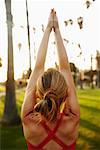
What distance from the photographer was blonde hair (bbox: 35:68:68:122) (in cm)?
316

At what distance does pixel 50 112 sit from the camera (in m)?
3.25

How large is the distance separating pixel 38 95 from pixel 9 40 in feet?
56.4

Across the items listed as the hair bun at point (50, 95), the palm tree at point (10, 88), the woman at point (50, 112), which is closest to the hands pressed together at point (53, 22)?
the woman at point (50, 112)

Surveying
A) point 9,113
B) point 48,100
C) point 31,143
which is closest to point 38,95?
point 48,100

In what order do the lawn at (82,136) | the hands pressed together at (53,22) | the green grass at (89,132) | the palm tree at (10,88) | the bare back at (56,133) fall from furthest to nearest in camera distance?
the palm tree at (10,88) → the lawn at (82,136) → the green grass at (89,132) → the hands pressed together at (53,22) → the bare back at (56,133)

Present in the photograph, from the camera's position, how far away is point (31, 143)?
3.34 metres

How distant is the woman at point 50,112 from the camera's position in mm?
3195

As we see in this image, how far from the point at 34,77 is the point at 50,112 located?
35cm

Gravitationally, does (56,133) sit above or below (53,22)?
below

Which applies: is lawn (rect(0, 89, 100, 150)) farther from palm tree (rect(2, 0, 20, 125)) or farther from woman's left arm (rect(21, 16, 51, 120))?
woman's left arm (rect(21, 16, 51, 120))

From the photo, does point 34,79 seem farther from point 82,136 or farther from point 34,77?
point 82,136

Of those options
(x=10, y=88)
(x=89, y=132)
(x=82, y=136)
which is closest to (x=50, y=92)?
(x=82, y=136)

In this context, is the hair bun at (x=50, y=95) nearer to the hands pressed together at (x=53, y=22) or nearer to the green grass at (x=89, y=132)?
the hands pressed together at (x=53, y=22)

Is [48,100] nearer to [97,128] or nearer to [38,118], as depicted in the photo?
[38,118]
